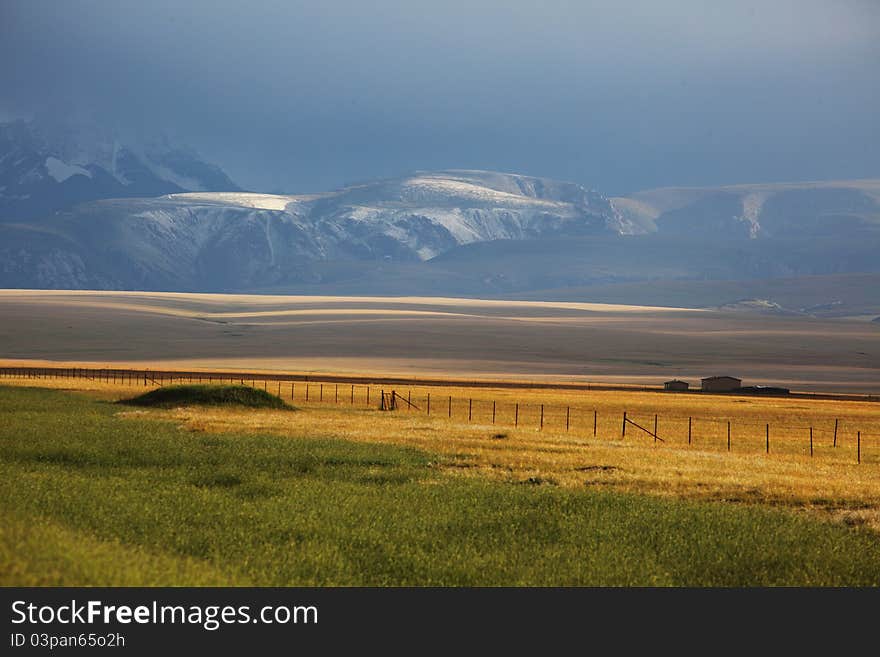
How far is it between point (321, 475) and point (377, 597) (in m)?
15.9

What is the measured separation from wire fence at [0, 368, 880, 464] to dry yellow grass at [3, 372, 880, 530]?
0.40ft

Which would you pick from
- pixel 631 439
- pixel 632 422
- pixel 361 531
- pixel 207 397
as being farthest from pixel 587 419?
pixel 361 531

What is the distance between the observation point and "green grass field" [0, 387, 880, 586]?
59.1ft

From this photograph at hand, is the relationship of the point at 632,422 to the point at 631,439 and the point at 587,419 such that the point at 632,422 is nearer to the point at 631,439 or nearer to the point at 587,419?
the point at 587,419

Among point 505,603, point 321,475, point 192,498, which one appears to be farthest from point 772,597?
point 321,475

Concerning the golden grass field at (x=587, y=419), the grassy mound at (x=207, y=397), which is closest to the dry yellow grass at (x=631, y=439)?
the golden grass field at (x=587, y=419)

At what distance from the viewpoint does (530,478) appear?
32.5 meters

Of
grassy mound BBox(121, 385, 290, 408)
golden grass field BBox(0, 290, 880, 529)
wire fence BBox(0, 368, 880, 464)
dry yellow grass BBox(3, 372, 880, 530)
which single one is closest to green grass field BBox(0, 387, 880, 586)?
dry yellow grass BBox(3, 372, 880, 530)

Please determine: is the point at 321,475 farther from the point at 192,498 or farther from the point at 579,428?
the point at 579,428

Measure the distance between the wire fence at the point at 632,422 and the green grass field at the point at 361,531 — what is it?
68.4ft

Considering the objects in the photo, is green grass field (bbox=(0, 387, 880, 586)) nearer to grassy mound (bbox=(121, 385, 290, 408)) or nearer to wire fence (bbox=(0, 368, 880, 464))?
wire fence (bbox=(0, 368, 880, 464))

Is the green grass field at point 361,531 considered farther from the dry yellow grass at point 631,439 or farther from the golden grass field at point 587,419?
the golden grass field at point 587,419

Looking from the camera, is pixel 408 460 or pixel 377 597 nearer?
pixel 377 597

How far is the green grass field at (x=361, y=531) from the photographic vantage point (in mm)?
18016
